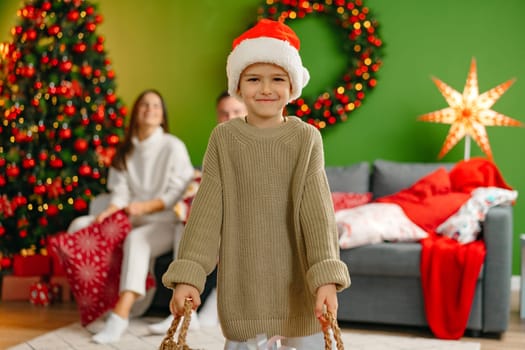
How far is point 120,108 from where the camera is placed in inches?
175

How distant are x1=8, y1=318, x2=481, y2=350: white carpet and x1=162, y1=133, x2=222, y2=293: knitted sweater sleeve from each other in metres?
1.49

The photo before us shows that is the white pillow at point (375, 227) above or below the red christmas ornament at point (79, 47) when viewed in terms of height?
below

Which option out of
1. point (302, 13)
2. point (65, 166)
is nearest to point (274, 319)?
point (65, 166)

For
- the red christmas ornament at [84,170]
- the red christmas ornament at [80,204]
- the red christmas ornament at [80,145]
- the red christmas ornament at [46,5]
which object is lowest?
the red christmas ornament at [80,204]

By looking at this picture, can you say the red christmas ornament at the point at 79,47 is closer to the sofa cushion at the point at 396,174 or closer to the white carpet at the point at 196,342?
the white carpet at the point at 196,342

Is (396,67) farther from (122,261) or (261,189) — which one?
(261,189)

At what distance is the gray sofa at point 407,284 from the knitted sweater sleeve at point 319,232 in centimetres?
191

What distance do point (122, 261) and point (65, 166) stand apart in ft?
3.49

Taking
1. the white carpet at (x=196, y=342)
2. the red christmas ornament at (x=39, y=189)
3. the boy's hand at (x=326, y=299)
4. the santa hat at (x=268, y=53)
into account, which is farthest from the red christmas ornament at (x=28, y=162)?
the boy's hand at (x=326, y=299)

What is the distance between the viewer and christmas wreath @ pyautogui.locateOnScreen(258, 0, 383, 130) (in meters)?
4.37

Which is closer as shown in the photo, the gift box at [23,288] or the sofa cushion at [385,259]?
the sofa cushion at [385,259]

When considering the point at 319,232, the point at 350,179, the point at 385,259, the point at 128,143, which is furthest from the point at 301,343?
the point at 350,179

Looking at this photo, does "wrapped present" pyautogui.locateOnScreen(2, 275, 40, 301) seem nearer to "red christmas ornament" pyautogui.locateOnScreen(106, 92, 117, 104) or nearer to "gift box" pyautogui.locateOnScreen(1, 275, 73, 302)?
"gift box" pyautogui.locateOnScreen(1, 275, 73, 302)

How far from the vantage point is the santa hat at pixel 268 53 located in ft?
4.97
